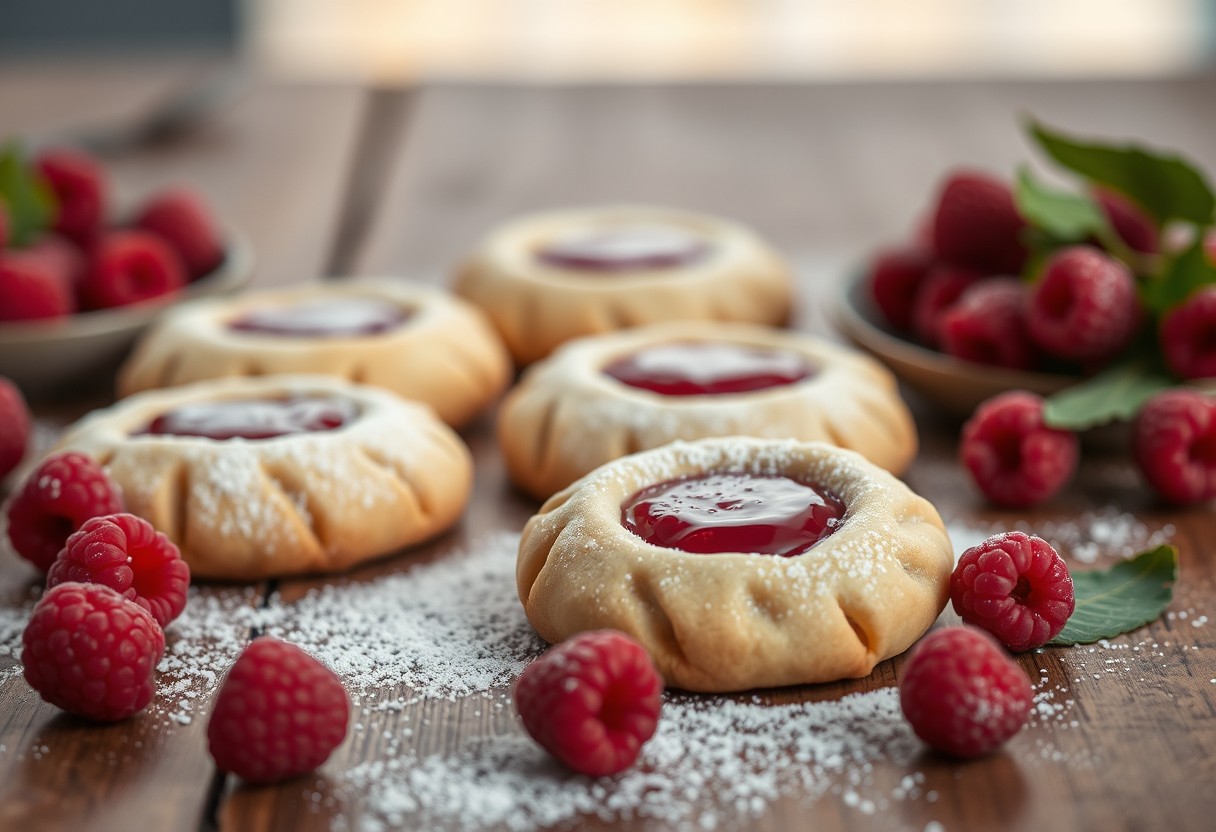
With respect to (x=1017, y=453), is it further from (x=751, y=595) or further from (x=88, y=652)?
(x=88, y=652)

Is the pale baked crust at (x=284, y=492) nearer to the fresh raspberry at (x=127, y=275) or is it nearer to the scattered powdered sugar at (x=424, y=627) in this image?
the scattered powdered sugar at (x=424, y=627)

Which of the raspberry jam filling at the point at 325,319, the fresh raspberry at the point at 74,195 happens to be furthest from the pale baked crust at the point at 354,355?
the fresh raspberry at the point at 74,195

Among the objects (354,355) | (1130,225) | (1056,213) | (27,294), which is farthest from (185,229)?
(1130,225)

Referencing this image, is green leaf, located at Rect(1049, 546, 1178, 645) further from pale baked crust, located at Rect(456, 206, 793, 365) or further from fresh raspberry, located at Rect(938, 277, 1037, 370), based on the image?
pale baked crust, located at Rect(456, 206, 793, 365)

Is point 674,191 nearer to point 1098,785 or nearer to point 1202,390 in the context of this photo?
point 1202,390

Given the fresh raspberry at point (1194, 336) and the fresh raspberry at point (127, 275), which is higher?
the fresh raspberry at point (1194, 336)

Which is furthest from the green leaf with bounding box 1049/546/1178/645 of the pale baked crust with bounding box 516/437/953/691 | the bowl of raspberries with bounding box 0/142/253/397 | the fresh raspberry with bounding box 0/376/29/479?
the bowl of raspberries with bounding box 0/142/253/397
